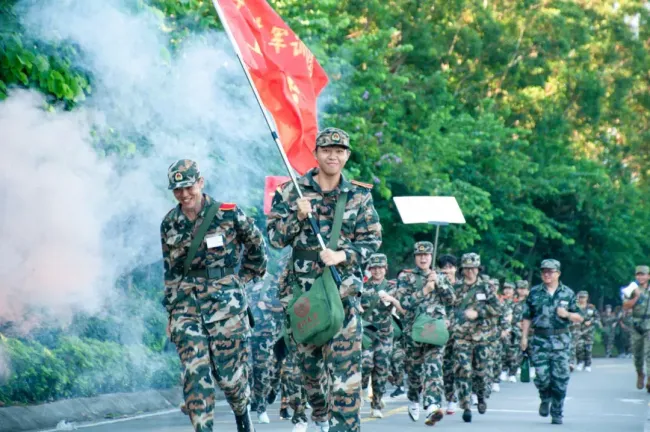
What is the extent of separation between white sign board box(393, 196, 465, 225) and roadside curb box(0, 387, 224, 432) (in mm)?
3612

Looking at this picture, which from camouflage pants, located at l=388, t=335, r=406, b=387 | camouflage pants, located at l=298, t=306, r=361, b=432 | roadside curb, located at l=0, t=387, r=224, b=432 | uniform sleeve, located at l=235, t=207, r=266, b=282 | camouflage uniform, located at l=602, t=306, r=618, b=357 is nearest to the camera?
camouflage pants, located at l=298, t=306, r=361, b=432

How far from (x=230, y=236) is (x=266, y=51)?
11.6ft

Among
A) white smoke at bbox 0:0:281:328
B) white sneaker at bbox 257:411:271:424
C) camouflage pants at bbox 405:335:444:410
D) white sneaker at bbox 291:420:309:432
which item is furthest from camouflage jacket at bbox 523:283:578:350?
white smoke at bbox 0:0:281:328

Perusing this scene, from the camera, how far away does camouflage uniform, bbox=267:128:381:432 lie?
8.41 metres

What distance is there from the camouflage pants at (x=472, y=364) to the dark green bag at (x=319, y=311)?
22.7 ft

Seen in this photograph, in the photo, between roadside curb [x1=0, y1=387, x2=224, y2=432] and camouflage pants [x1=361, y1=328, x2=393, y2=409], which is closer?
roadside curb [x1=0, y1=387, x2=224, y2=432]

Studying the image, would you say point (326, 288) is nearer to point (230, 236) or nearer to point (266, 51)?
point (230, 236)

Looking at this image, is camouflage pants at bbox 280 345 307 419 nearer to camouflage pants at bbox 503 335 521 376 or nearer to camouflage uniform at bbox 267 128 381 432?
camouflage uniform at bbox 267 128 381 432

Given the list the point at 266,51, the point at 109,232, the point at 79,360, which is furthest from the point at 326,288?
the point at 109,232

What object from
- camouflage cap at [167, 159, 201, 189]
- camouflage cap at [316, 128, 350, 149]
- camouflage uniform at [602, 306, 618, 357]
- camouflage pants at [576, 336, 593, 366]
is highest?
camouflage cap at [316, 128, 350, 149]

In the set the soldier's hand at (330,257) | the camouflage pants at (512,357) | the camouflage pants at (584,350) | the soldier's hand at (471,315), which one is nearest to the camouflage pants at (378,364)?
the soldier's hand at (471,315)

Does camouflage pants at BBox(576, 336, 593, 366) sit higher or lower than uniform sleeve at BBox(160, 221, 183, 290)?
lower

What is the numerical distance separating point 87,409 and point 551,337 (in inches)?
199

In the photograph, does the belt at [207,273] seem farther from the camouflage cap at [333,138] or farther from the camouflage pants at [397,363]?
the camouflage pants at [397,363]
